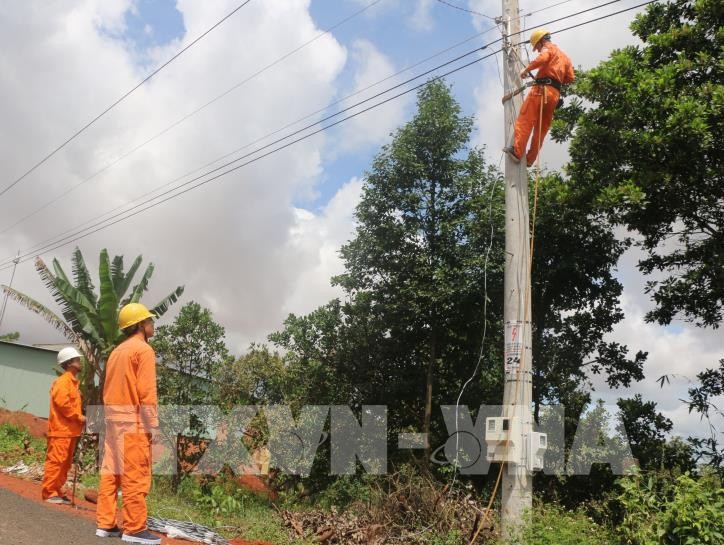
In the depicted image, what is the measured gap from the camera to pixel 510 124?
7375mm

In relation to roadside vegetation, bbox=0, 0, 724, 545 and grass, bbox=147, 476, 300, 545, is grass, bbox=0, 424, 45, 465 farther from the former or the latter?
grass, bbox=147, 476, 300, 545

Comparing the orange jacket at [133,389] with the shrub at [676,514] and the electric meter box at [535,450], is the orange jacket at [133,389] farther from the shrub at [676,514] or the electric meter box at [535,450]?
the shrub at [676,514]

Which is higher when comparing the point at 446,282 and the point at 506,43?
the point at 506,43

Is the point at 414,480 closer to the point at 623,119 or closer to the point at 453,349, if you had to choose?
the point at 453,349

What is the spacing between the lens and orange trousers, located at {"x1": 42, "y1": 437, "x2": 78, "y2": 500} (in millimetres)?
8125

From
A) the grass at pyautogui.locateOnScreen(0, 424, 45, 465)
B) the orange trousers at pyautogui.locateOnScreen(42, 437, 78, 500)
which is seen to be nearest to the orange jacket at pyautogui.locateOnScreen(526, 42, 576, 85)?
the orange trousers at pyautogui.locateOnScreen(42, 437, 78, 500)

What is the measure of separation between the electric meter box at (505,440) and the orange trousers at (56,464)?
206 inches

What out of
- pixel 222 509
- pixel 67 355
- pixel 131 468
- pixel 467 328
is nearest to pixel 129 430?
pixel 131 468

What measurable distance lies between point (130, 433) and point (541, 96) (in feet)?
17.3

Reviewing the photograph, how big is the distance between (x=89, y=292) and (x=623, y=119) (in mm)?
10850

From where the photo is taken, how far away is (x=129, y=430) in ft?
16.9

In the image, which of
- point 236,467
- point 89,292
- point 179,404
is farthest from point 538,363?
point 89,292

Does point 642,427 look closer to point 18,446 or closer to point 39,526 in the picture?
point 39,526

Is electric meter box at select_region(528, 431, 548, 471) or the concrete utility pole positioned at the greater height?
the concrete utility pole
